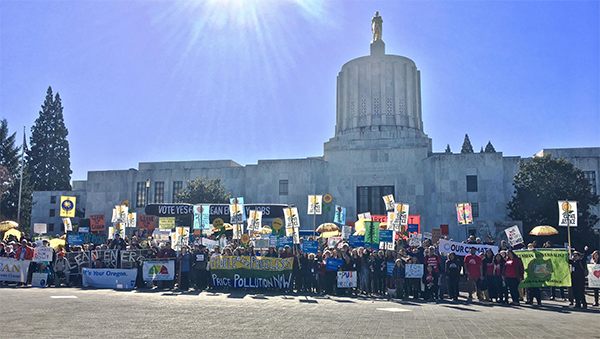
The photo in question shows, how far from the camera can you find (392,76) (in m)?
58.2

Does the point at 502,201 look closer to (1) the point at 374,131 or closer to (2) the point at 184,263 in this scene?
(1) the point at 374,131

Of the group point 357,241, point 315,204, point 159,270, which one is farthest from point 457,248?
point 159,270

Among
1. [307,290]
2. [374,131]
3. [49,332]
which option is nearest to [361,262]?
[307,290]

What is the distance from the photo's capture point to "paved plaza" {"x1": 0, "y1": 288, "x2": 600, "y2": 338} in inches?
444

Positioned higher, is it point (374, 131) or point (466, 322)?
point (374, 131)

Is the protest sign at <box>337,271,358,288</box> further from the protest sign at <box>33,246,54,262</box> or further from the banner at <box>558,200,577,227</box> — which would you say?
the protest sign at <box>33,246,54,262</box>

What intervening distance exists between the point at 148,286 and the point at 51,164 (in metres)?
62.6

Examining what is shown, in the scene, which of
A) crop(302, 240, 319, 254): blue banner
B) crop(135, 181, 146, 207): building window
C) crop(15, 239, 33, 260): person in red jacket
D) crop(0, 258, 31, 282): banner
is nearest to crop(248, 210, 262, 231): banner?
crop(302, 240, 319, 254): blue banner

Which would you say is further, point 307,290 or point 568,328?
point 307,290

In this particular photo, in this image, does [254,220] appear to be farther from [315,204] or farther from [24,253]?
[24,253]

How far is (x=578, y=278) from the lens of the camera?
60.1 ft

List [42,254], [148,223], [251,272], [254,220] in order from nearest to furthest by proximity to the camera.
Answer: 1. [251,272]
2. [42,254]
3. [254,220]
4. [148,223]

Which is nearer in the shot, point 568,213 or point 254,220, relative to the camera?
point 568,213

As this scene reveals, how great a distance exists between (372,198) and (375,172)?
8.38 ft
